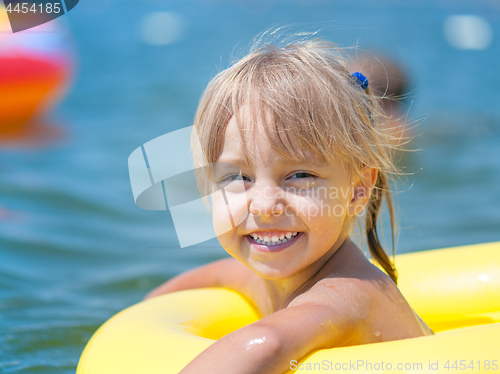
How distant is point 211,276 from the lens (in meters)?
2.41

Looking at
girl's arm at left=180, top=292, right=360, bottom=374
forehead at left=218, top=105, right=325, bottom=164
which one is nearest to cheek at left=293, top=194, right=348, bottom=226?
forehead at left=218, top=105, right=325, bottom=164

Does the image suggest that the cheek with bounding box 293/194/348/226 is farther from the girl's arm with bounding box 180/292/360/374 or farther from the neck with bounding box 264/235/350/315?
the girl's arm with bounding box 180/292/360/374

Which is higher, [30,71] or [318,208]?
[30,71]

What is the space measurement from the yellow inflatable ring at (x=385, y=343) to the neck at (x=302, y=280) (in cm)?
26

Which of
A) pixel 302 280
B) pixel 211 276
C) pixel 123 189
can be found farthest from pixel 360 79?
pixel 123 189

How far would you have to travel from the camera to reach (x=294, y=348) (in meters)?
1.25

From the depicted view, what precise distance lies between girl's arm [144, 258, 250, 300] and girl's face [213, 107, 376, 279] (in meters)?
0.60

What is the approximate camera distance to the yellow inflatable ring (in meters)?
1.25

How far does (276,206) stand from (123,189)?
12.5 ft

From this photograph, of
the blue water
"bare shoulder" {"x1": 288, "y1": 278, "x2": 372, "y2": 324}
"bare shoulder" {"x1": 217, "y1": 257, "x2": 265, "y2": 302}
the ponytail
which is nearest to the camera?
"bare shoulder" {"x1": 288, "y1": 278, "x2": 372, "y2": 324}

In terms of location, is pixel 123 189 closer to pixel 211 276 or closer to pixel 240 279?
pixel 211 276

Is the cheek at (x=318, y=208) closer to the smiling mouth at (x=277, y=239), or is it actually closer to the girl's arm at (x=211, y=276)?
the smiling mouth at (x=277, y=239)

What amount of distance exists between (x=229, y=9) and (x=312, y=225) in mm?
17185

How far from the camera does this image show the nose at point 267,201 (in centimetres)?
147
